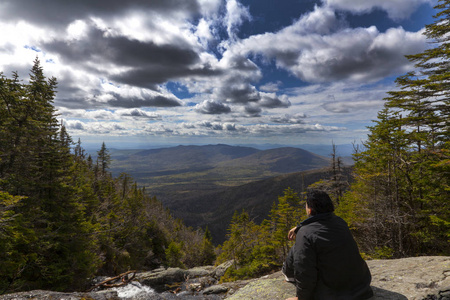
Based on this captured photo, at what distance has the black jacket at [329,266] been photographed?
3316mm

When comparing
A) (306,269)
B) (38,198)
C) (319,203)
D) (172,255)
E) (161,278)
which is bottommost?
(172,255)

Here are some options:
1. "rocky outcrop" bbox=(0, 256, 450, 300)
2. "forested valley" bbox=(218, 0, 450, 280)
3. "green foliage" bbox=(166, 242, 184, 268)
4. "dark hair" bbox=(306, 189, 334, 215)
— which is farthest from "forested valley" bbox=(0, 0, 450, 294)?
"green foliage" bbox=(166, 242, 184, 268)

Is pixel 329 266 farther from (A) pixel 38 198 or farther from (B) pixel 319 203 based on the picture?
(A) pixel 38 198

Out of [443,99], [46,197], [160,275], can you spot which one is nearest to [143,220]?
[160,275]

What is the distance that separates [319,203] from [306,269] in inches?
47.5

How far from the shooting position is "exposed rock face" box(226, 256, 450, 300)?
374cm

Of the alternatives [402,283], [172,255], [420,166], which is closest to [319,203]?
[402,283]

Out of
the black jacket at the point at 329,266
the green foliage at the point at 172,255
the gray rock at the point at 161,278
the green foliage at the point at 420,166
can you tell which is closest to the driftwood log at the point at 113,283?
the gray rock at the point at 161,278

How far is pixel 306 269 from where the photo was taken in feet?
11.1

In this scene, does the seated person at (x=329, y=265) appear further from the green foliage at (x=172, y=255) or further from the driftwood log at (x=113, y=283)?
the green foliage at (x=172, y=255)

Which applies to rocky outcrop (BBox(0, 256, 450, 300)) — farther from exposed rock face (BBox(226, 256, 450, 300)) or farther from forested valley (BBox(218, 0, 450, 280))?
forested valley (BBox(218, 0, 450, 280))

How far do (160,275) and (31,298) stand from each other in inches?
824

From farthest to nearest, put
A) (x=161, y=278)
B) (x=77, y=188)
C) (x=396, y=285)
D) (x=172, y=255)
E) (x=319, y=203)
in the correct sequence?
1. (x=172, y=255)
2. (x=161, y=278)
3. (x=77, y=188)
4. (x=396, y=285)
5. (x=319, y=203)

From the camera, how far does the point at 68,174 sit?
16.5m
